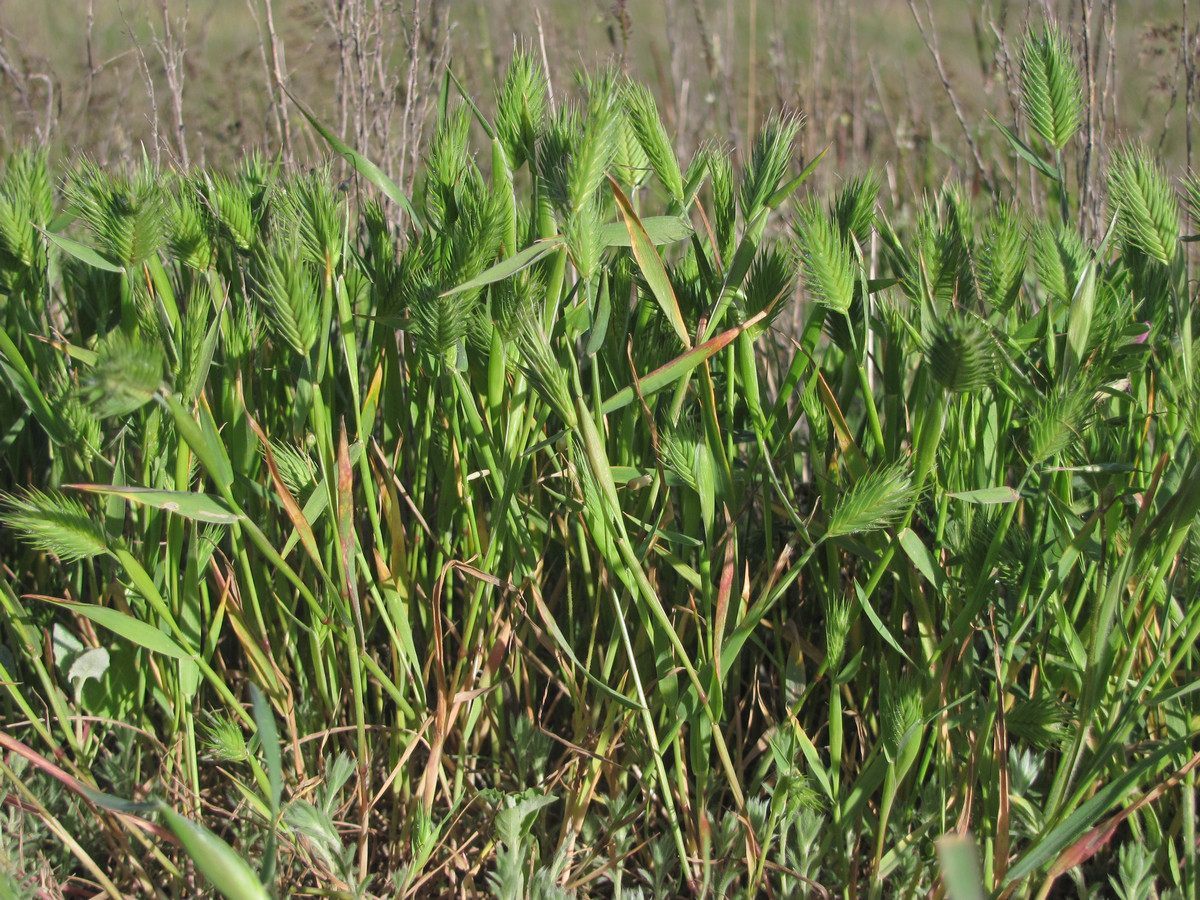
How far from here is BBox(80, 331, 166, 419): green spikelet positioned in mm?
530

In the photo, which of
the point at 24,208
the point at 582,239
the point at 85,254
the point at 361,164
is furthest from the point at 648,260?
the point at 24,208

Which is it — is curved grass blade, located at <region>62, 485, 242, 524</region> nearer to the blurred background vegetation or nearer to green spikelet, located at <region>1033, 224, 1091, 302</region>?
the blurred background vegetation

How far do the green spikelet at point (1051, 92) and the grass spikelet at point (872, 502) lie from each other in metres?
0.40

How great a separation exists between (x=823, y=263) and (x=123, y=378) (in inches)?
19.7

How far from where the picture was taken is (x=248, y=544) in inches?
37.0

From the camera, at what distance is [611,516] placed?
2.32ft

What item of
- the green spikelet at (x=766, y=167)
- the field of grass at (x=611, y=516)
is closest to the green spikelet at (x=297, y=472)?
the field of grass at (x=611, y=516)

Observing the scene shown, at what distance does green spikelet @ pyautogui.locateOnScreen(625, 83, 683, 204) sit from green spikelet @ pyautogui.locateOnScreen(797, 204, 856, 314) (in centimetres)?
12

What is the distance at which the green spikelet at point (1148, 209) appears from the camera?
76cm

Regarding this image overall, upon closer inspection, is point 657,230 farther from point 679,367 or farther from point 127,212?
point 127,212

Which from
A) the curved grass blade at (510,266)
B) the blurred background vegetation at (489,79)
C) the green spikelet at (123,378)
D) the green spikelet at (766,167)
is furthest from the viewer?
the blurred background vegetation at (489,79)

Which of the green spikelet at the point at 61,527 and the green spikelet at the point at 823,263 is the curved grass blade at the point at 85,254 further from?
the green spikelet at the point at 823,263

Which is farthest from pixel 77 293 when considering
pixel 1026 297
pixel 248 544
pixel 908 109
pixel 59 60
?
pixel 59 60

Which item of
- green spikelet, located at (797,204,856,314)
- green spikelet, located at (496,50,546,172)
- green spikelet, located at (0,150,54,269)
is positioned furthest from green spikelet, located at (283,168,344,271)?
green spikelet, located at (797,204,856,314)
